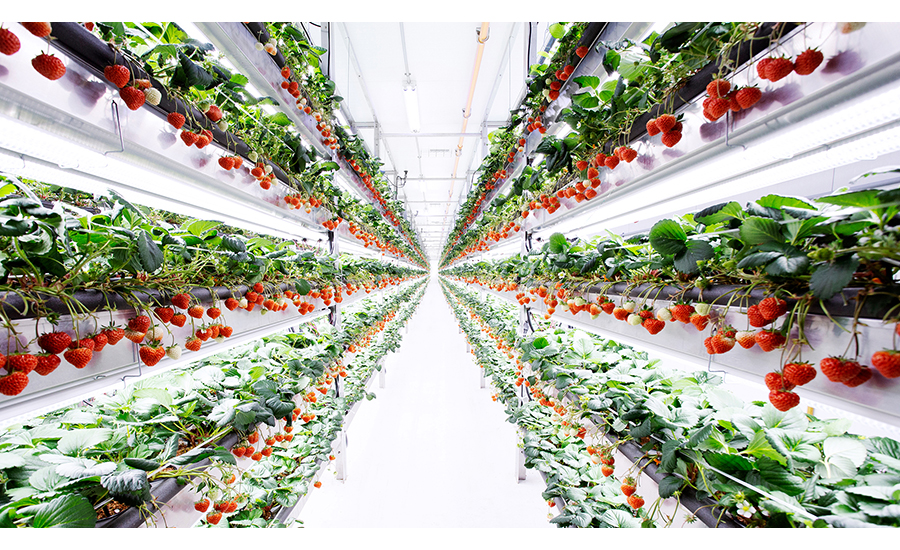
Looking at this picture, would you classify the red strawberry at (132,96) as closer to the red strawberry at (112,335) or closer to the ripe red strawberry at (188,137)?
the ripe red strawberry at (188,137)

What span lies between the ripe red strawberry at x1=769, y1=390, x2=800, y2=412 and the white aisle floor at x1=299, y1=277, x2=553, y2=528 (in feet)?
9.09

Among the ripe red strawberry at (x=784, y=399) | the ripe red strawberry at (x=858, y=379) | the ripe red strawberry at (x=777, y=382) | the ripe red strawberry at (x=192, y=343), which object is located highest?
the ripe red strawberry at (x=192, y=343)

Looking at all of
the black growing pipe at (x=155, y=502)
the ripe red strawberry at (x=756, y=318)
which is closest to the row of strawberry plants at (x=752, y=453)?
the ripe red strawberry at (x=756, y=318)

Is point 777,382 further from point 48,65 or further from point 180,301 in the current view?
point 48,65

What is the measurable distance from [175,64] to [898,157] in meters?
3.81

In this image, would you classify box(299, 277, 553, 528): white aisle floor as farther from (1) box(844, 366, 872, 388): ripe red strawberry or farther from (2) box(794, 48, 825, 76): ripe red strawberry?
(2) box(794, 48, 825, 76): ripe red strawberry

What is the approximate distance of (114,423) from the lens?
5.01ft

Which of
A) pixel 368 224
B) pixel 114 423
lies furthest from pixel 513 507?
pixel 368 224

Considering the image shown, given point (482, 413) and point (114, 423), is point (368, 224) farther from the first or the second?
point (114, 423)

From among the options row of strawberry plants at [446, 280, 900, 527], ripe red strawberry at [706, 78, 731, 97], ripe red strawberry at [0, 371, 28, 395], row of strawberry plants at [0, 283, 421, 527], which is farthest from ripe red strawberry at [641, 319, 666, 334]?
ripe red strawberry at [0, 371, 28, 395]

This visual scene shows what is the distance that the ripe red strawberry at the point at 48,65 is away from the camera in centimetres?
102

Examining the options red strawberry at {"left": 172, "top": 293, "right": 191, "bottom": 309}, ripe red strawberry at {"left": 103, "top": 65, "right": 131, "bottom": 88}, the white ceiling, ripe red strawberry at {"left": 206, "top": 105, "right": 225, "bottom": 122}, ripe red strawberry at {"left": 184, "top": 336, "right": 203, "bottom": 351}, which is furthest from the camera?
the white ceiling

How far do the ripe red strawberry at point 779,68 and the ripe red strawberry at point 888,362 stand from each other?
80cm

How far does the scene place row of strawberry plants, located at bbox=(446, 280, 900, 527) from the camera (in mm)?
964
